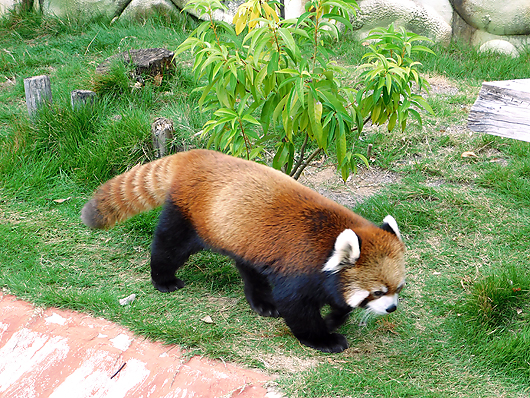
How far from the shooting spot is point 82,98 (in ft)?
16.5

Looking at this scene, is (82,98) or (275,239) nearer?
(275,239)

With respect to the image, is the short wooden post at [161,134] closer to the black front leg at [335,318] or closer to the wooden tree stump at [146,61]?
the wooden tree stump at [146,61]

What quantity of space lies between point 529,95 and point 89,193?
3.47m

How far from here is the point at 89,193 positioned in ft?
14.9

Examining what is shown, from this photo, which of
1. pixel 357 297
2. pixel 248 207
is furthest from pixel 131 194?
pixel 357 297

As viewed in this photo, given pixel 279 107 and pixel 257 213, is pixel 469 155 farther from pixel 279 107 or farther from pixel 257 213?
pixel 257 213

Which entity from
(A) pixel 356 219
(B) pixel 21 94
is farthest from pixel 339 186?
(B) pixel 21 94

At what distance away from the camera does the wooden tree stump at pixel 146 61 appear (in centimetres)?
564

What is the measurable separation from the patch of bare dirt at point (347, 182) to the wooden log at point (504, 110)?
215 cm

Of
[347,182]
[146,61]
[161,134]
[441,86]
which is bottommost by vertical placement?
[347,182]

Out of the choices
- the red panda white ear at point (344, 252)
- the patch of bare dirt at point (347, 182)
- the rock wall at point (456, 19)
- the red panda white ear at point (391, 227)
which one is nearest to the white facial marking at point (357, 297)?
the red panda white ear at point (344, 252)

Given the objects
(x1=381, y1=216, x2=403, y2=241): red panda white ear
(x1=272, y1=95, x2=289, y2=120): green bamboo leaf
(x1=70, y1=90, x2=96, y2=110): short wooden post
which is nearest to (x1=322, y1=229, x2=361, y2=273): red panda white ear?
(x1=381, y1=216, x2=403, y2=241): red panda white ear

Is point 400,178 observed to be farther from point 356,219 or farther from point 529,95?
point 529,95

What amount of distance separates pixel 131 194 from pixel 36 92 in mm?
2029
